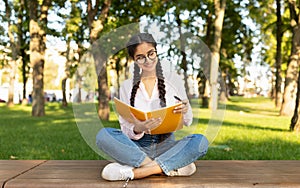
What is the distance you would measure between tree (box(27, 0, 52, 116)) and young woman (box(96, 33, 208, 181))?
13702 mm

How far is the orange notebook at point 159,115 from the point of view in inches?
127

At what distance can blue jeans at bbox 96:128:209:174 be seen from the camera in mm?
3547

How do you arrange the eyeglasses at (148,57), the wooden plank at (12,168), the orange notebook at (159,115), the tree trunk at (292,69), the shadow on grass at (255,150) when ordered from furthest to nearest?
the tree trunk at (292,69), the shadow on grass at (255,150), the wooden plank at (12,168), the eyeglasses at (148,57), the orange notebook at (159,115)

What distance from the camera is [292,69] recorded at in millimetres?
17688

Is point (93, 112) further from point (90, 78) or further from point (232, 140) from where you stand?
point (232, 140)

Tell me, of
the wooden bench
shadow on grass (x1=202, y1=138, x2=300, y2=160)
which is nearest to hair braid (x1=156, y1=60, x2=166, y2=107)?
the wooden bench

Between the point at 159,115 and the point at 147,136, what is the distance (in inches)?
15.6

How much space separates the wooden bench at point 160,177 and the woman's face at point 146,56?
0.83 meters

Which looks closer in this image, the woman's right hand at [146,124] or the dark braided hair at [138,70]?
the woman's right hand at [146,124]

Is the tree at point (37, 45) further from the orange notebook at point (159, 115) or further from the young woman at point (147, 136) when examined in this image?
the orange notebook at point (159, 115)

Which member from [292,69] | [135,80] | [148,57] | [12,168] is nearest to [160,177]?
[135,80]

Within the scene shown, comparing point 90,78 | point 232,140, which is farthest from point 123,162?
point 232,140

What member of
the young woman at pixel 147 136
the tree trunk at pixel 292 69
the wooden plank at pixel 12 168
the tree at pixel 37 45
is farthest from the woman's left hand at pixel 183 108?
the tree trunk at pixel 292 69

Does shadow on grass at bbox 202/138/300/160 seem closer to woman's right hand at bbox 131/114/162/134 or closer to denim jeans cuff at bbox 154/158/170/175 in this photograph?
denim jeans cuff at bbox 154/158/170/175
